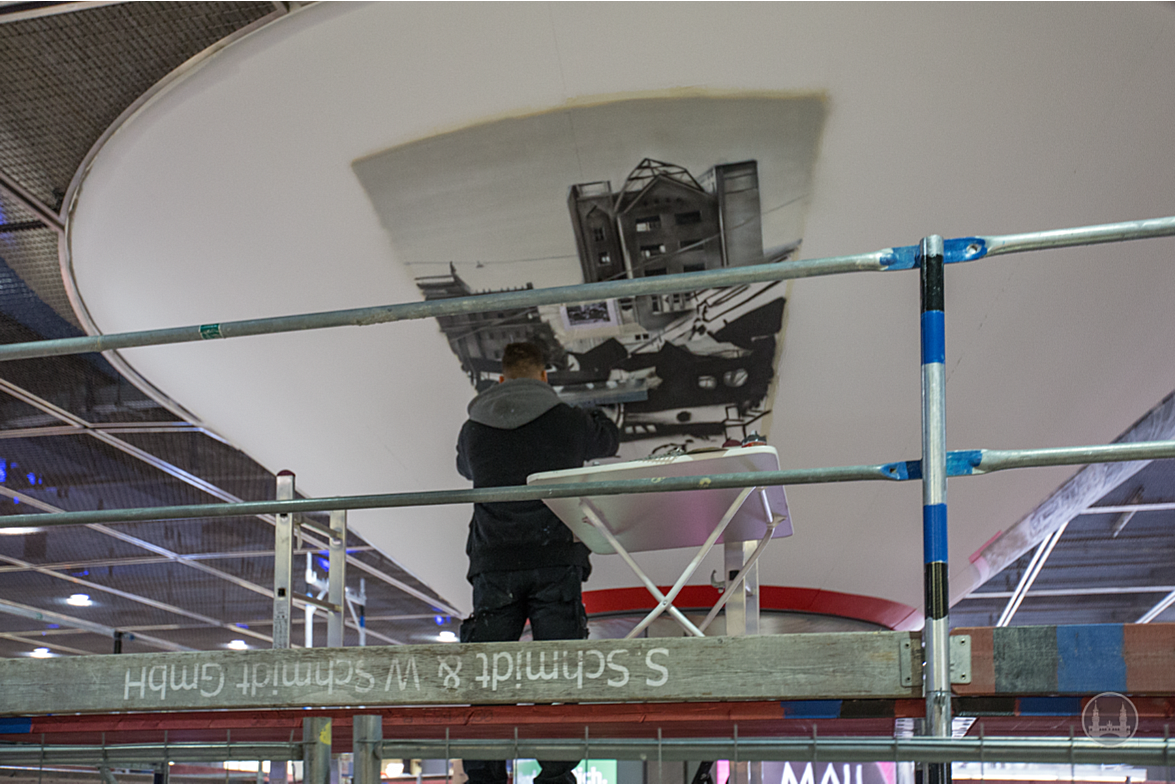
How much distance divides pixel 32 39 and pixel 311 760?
3.02m

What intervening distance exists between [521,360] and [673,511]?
0.81 meters

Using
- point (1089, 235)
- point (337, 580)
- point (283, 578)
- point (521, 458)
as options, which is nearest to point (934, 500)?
point (1089, 235)

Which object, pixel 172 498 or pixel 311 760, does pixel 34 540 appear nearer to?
pixel 172 498

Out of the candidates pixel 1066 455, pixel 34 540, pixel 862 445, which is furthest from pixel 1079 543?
pixel 34 540

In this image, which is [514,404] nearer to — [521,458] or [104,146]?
[521,458]

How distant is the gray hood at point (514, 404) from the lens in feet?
11.4

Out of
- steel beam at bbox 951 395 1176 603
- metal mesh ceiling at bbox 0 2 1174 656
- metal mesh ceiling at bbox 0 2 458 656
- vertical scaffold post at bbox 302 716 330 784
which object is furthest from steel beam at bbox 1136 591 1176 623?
vertical scaffold post at bbox 302 716 330 784

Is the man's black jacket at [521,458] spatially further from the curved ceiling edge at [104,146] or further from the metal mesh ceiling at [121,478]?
the metal mesh ceiling at [121,478]

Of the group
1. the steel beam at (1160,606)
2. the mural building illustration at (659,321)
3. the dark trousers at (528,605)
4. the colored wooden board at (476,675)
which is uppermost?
the mural building illustration at (659,321)

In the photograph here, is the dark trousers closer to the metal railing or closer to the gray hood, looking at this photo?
the gray hood

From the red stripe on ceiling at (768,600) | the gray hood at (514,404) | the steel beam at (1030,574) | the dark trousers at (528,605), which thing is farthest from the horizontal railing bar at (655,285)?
the steel beam at (1030,574)

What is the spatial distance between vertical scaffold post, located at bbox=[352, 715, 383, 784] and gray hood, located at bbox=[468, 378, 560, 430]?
51.3 inches

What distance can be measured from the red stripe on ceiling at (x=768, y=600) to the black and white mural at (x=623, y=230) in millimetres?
974

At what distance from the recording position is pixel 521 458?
137 inches
